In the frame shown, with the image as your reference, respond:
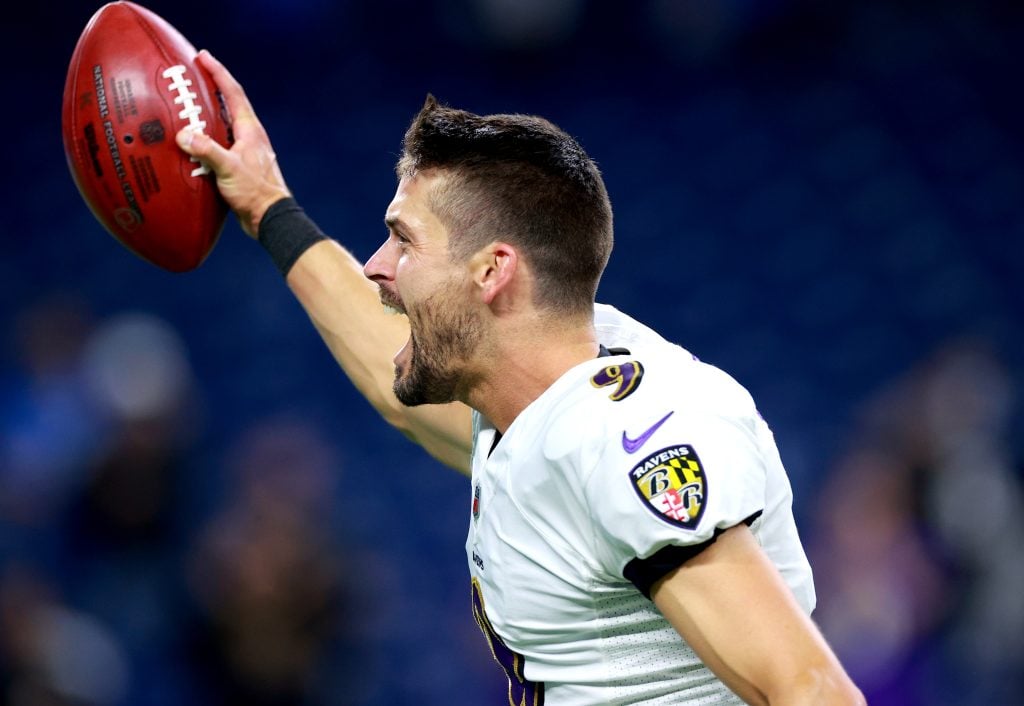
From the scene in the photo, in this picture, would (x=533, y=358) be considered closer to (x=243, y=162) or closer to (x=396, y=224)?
(x=396, y=224)

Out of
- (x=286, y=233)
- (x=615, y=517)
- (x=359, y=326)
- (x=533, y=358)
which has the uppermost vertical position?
(x=286, y=233)

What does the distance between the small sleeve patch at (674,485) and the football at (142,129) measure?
120 centimetres

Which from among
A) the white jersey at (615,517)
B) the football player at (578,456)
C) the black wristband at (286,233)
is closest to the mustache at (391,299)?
the football player at (578,456)

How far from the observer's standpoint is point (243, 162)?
2498mm

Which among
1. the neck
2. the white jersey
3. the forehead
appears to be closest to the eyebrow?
the forehead

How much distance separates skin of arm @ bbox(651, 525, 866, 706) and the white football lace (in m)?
1.29

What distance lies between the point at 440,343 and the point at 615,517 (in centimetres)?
49

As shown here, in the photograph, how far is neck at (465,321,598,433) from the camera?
78.7 inches

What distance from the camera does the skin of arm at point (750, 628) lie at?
1.57 m

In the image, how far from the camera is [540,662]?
1.96 m

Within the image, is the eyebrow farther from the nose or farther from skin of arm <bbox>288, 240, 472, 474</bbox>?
skin of arm <bbox>288, 240, 472, 474</bbox>

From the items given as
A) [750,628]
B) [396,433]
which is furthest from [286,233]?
[396,433]

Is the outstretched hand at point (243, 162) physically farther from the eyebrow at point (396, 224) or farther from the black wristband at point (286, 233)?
the eyebrow at point (396, 224)

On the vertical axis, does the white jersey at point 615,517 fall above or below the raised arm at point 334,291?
below
